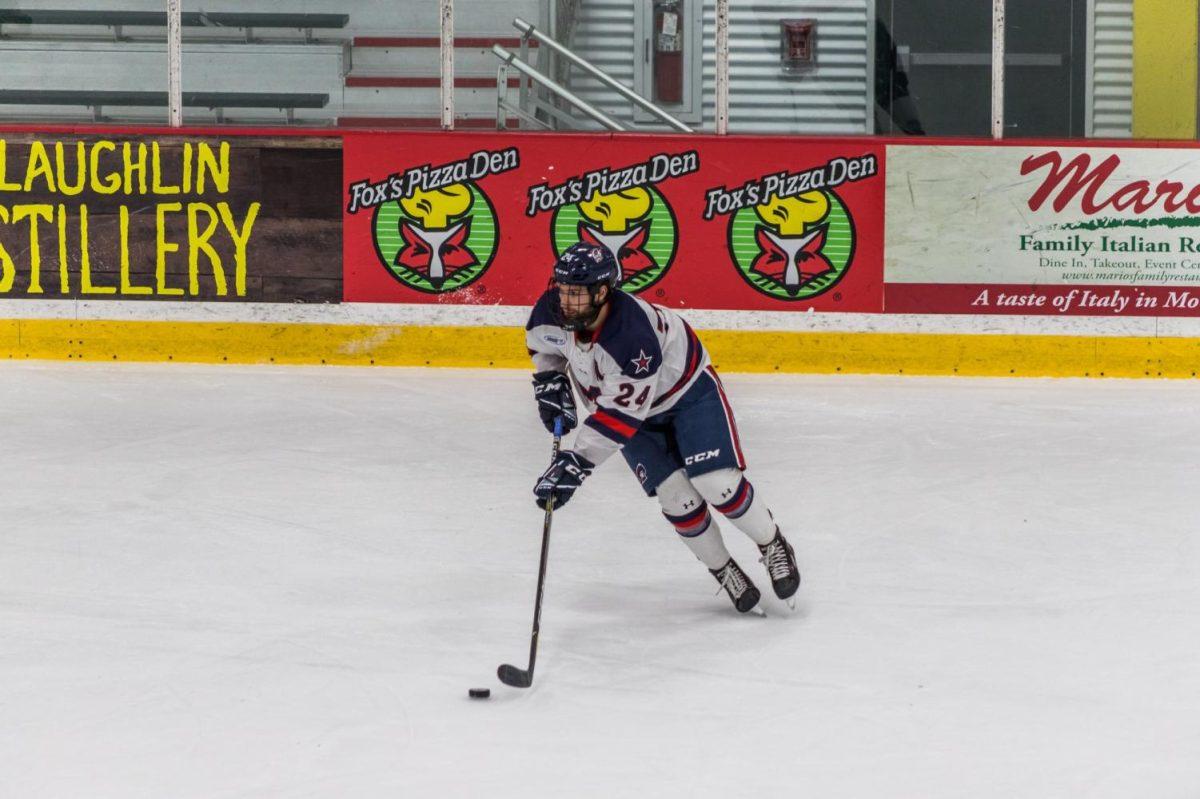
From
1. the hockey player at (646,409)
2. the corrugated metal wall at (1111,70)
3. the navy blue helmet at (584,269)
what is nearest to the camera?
the navy blue helmet at (584,269)

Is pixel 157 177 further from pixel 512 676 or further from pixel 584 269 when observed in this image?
pixel 512 676

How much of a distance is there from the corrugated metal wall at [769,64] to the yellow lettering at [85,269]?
2683 millimetres

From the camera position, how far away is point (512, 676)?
10.1 ft

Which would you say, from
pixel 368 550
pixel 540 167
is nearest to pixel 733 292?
pixel 540 167

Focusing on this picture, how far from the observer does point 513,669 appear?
3.08 meters

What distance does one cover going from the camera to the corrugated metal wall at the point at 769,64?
7.89 metres

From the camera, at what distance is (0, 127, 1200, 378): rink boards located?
784 cm

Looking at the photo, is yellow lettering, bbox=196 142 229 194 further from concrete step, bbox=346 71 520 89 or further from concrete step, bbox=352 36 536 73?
concrete step, bbox=352 36 536 73

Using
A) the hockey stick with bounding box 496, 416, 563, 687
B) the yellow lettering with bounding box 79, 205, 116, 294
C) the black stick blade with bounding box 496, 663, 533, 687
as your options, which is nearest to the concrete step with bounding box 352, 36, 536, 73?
the yellow lettering with bounding box 79, 205, 116, 294

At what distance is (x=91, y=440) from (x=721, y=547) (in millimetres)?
3075

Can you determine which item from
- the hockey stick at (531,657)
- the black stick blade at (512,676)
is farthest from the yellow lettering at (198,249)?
the black stick blade at (512,676)

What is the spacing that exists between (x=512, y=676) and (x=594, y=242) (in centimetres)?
503

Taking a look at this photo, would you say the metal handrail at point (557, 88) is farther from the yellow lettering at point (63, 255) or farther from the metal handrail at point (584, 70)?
the yellow lettering at point (63, 255)

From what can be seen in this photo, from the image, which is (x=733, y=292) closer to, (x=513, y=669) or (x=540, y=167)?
(x=540, y=167)
